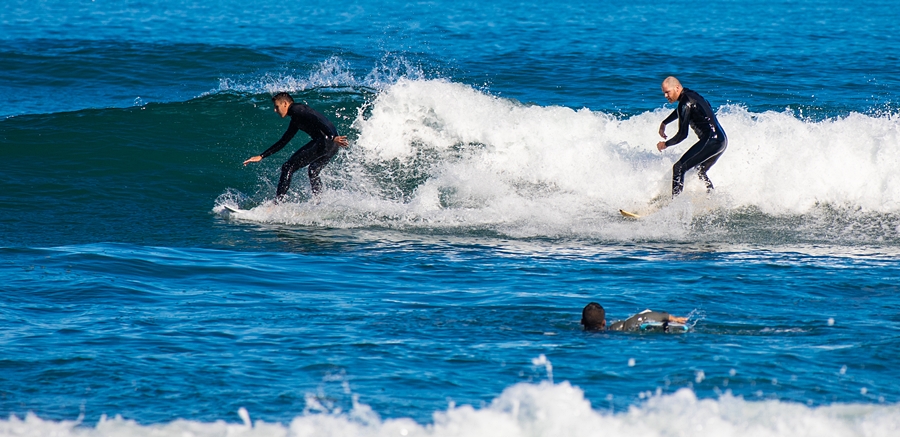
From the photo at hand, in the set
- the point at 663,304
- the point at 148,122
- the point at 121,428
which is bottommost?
the point at 121,428

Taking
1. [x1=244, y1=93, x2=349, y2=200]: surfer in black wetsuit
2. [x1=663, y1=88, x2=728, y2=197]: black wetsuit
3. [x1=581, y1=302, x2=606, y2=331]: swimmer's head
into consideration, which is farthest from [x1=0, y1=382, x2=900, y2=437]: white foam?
[x1=244, y1=93, x2=349, y2=200]: surfer in black wetsuit

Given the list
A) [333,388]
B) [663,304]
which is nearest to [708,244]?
[663,304]

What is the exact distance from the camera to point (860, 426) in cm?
557

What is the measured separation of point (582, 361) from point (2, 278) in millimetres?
5409

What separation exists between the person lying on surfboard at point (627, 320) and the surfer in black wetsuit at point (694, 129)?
448cm

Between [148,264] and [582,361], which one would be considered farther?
[148,264]

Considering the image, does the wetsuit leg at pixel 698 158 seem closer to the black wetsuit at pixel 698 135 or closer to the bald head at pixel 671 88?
the black wetsuit at pixel 698 135

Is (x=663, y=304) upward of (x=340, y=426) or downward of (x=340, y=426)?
upward

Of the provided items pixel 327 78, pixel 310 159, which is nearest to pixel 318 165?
pixel 310 159

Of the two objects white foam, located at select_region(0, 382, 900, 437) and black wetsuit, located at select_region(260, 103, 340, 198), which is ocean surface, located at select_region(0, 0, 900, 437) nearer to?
white foam, located at select_region(0, 382, 900, 437)

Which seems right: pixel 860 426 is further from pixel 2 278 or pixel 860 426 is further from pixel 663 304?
pixel 2 278

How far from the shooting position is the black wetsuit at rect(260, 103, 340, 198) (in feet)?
38.9

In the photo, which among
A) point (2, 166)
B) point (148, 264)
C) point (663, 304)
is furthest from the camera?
point (2, 166)

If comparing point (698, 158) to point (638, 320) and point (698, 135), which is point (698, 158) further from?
point (638, 320)
